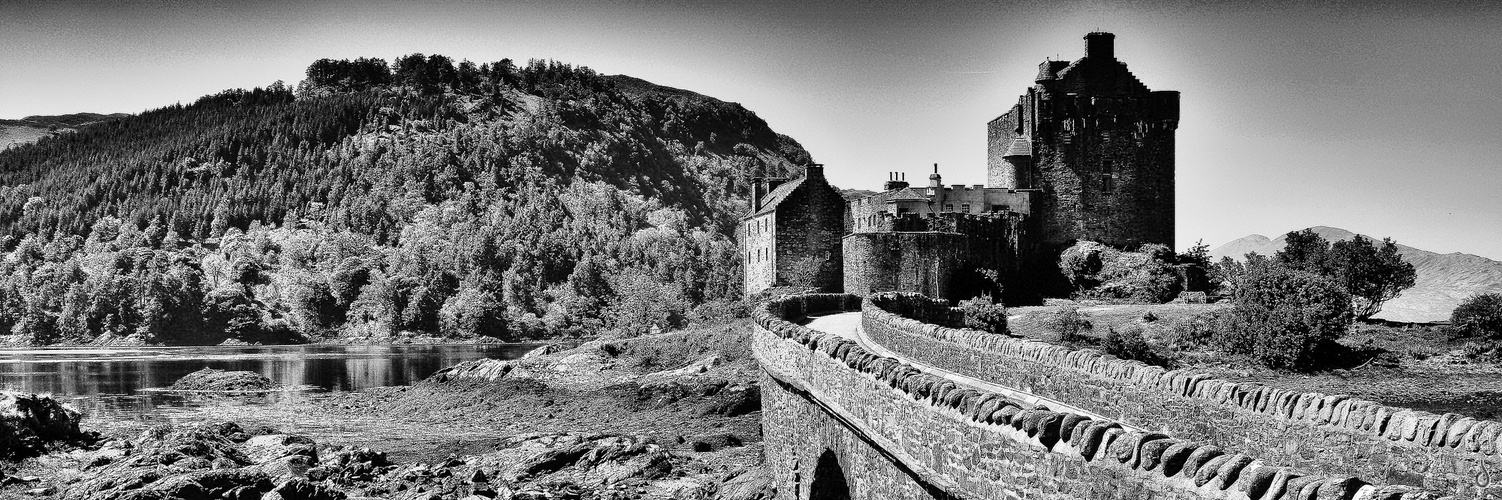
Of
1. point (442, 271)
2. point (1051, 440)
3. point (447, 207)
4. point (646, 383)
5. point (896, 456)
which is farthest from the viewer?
point (447, 207)

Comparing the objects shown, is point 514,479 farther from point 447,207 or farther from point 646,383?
point 447,207

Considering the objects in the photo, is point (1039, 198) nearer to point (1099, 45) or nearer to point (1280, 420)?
point (1099, 45)

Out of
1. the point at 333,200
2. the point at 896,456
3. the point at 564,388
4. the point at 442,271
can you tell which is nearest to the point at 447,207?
the point at 333,200

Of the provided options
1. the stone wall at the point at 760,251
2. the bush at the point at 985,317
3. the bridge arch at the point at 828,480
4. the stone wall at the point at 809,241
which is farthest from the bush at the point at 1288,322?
the bridge arch at the point at 828,480

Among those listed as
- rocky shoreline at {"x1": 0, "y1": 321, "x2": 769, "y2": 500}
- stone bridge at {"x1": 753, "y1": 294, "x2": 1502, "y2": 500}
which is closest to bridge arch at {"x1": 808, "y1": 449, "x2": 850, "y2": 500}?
A: stone bridge at {"x1": 753, "y1": 294, "x2": 1502, "y2": 500}

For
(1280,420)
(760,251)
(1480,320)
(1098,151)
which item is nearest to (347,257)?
(760,251)

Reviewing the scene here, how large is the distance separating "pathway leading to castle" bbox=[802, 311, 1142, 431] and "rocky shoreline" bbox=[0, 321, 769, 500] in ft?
10.8

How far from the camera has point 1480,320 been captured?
5147 centimetres

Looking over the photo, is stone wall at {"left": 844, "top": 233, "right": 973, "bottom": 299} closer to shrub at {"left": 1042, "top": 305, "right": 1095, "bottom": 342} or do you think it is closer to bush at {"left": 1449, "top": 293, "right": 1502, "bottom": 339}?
shrub at {"left": 1042, "top": 305, "right": 1095, "bottom": 342}

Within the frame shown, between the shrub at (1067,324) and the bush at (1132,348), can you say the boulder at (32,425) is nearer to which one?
the shrub at (1067,324)

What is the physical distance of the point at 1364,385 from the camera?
4444 centimetres

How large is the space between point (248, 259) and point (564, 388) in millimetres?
118297

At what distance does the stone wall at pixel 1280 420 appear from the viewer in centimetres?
1402

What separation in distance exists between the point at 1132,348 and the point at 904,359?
20.9 metres
